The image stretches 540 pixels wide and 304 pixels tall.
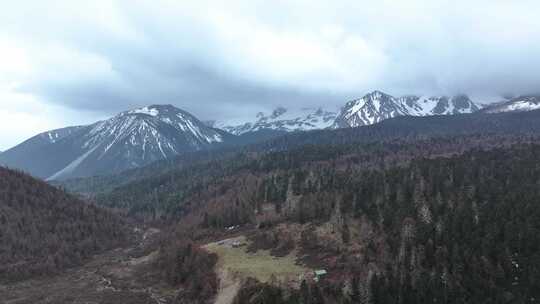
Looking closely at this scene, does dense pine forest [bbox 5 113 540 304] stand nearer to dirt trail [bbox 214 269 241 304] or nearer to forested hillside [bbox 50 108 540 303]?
forested hillside [bbox 50 108 540 303]

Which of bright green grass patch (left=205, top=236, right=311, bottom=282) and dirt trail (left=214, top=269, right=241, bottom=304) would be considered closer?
dirt trail (left=214, top=269, right=241, bottom=304)

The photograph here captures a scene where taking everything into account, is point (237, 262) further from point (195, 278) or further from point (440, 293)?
point (440, 293)

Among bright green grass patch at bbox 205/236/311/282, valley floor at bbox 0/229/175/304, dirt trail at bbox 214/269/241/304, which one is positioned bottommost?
valley floor at bbox 0/229/175/304

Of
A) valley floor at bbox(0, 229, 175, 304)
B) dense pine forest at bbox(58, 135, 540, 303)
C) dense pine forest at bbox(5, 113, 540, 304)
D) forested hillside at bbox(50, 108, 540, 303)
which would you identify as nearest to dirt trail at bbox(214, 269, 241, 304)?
dense pine forest at bbox(5, 113, 540, 304)

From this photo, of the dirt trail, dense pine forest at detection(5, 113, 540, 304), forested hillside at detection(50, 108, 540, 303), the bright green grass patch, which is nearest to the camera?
forested hillside at detection(50, 108, 540, 303)

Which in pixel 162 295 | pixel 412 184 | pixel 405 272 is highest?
pixel 412 184

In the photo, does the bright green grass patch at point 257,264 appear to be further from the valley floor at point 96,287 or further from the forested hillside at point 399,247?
the valley floor at point 96,287

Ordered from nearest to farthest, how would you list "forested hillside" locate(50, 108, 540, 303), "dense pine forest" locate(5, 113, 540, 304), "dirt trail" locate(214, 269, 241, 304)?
1. "forested hillside" locate(50, 108, 540, 303)
2. "dense pine forest" locate(5, 113, 540, 304)
3. "dirt trail" locate(214, 269, 241, 304)

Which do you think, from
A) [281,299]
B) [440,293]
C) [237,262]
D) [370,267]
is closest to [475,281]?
[440,293]

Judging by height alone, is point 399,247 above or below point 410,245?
below

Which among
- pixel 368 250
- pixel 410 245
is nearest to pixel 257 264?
pixel 368 250

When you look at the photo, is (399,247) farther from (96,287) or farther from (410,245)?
(96,287)
